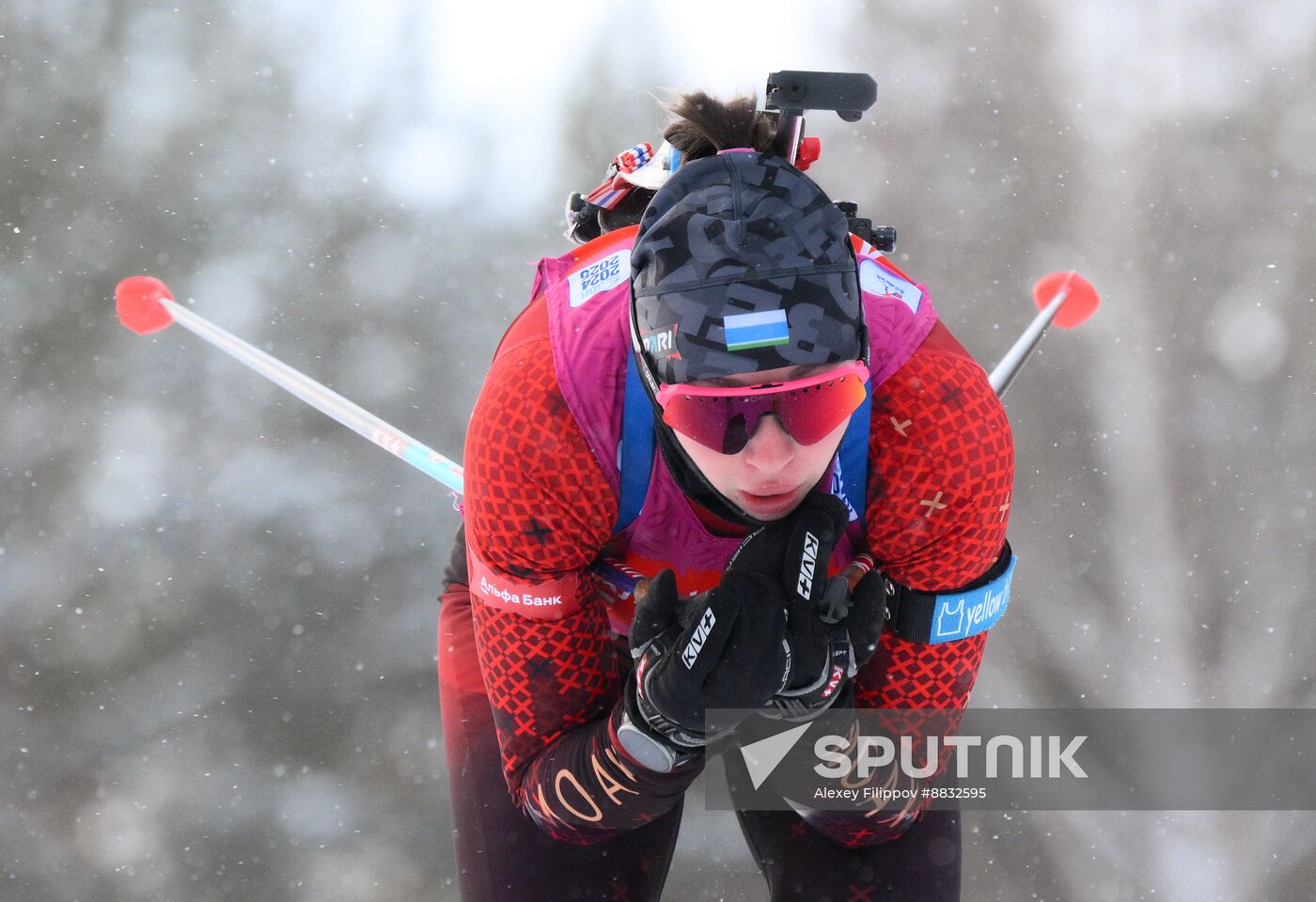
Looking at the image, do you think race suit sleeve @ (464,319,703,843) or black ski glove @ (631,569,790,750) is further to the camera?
race suit sleeve @ (464,319,703,843)

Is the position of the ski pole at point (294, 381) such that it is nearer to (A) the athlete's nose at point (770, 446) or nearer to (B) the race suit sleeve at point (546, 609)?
(B) the race suit sleeve at point (546, 609)

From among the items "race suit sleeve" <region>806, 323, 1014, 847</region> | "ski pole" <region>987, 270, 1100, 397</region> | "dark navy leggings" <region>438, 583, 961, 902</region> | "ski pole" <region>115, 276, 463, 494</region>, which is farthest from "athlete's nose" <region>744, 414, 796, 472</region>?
"ski pole" <region>115, 276, 463, 494</region>

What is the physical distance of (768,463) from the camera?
1.61m

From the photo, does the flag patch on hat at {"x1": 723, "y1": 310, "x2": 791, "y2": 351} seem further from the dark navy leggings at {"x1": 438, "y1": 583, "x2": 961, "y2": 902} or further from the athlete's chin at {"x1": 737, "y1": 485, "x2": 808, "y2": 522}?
the dark navy leggings at {"x1": 438, "y1": 583, "x2": 961, "y2": 902}

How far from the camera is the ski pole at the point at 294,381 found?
2.88 metres

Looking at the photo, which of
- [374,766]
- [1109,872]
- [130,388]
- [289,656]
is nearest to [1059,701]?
[1109,872]

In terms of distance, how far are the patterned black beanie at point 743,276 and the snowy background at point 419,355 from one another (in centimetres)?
410

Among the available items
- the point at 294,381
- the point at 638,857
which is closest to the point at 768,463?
the point at 638,857

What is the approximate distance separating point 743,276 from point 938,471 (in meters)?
0.45

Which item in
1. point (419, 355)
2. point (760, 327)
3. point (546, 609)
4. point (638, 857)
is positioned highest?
point (760, 327)

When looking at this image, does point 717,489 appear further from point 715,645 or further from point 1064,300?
point 1064,300

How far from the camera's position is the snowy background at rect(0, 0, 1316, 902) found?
217 inches

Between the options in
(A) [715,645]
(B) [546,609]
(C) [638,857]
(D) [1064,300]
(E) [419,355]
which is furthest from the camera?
(E) [419,355]

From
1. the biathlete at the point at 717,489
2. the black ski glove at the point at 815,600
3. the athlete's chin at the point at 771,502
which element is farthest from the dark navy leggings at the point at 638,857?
the athlete's chin at the point at 771,502
